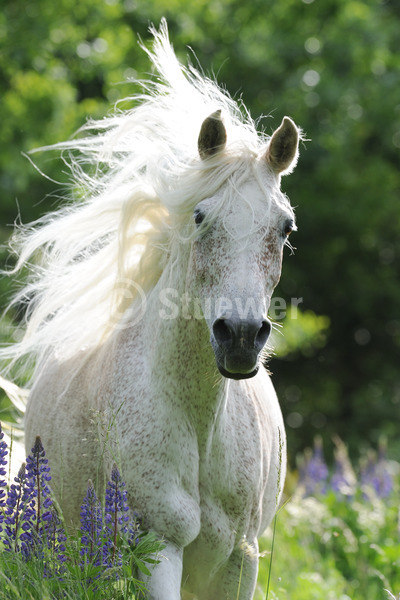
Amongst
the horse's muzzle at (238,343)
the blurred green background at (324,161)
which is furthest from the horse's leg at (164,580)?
the blurred green background at (324,161)

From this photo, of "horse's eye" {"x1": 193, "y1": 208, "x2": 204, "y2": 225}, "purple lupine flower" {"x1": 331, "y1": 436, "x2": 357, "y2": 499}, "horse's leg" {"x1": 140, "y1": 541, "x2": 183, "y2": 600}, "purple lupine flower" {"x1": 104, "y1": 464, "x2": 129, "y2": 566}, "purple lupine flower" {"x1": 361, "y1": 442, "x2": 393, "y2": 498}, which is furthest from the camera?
"purple lupine flower" {"x1": 361, "y1": 442, "x2": 393, "y2": 498}

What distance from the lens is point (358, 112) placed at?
18.8 meters

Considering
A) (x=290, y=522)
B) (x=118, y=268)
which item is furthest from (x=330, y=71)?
(x=118, y=268)

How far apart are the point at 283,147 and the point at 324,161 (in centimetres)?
1420

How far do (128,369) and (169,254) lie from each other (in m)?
0.56

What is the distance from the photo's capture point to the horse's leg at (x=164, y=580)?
305cm

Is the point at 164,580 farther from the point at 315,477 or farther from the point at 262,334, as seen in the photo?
the point at 315,477

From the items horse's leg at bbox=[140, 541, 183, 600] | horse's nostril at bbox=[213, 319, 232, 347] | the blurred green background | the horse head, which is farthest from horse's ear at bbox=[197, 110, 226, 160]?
the blurred green background

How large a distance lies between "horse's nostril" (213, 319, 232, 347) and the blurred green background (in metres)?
10.3

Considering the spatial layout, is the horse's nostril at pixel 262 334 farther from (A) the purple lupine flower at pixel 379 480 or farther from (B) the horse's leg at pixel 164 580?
(A) the purple lupine flower at pixel 379 480

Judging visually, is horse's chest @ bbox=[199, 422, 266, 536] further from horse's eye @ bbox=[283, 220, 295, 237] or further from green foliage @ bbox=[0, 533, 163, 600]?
horse's eye @ bbox=[283, 220, 295, 237]

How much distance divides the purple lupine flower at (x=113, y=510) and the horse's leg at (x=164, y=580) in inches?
7.8

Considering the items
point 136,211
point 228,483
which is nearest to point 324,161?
point 136,211

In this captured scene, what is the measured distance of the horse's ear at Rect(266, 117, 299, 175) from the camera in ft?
11.1
